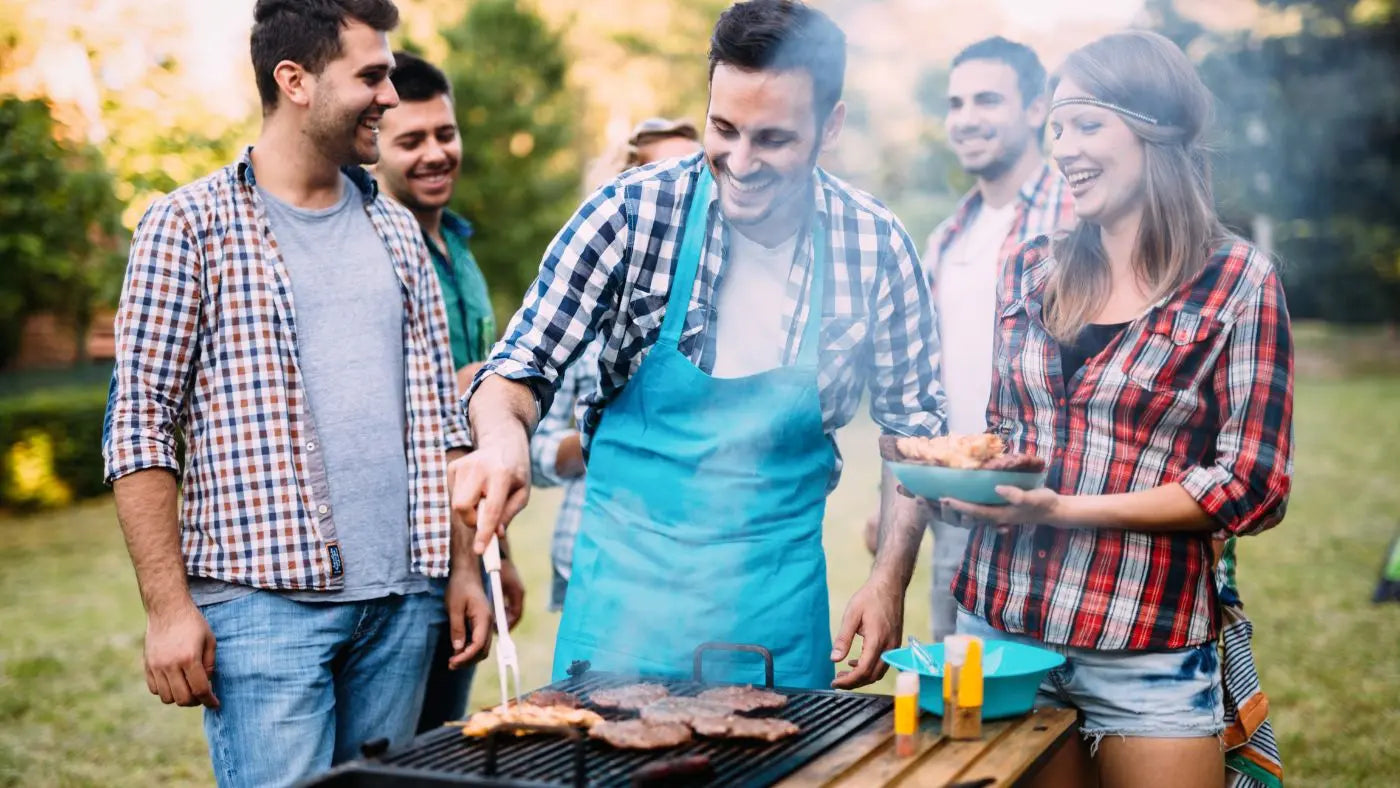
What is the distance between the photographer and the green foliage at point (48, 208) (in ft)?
34.7

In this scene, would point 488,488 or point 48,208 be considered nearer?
point 488,488

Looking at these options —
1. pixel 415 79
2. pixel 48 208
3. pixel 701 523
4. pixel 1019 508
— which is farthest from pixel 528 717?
pixel 48 208

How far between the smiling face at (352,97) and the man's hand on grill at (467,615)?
109 centimetres

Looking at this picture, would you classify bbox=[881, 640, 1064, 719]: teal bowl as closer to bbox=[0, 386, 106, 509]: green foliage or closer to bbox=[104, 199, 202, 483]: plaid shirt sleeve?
bbox=[104, 199, 202, 483]: plaid shirt sleeve

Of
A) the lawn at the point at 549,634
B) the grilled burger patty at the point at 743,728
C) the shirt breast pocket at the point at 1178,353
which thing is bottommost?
the lawn at the point at 549,634

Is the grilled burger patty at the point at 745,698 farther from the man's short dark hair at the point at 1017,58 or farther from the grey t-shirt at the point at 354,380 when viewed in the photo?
the man's short dark hair at the point at 1017,58

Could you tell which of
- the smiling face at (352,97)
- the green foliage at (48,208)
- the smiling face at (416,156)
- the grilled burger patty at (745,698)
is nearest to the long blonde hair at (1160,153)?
the grilled burger patty at (745,698)

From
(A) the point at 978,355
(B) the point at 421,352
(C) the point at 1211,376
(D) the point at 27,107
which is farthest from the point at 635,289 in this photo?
(D) the point at 27,107

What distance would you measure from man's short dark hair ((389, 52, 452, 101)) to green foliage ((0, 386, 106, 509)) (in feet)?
32.3

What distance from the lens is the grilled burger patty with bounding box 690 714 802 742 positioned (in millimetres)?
2203

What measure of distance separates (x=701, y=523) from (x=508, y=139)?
1830 centimetres

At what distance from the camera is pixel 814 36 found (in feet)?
8.98

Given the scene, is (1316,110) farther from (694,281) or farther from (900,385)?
(694,281)

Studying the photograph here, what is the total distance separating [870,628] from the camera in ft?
9.14
